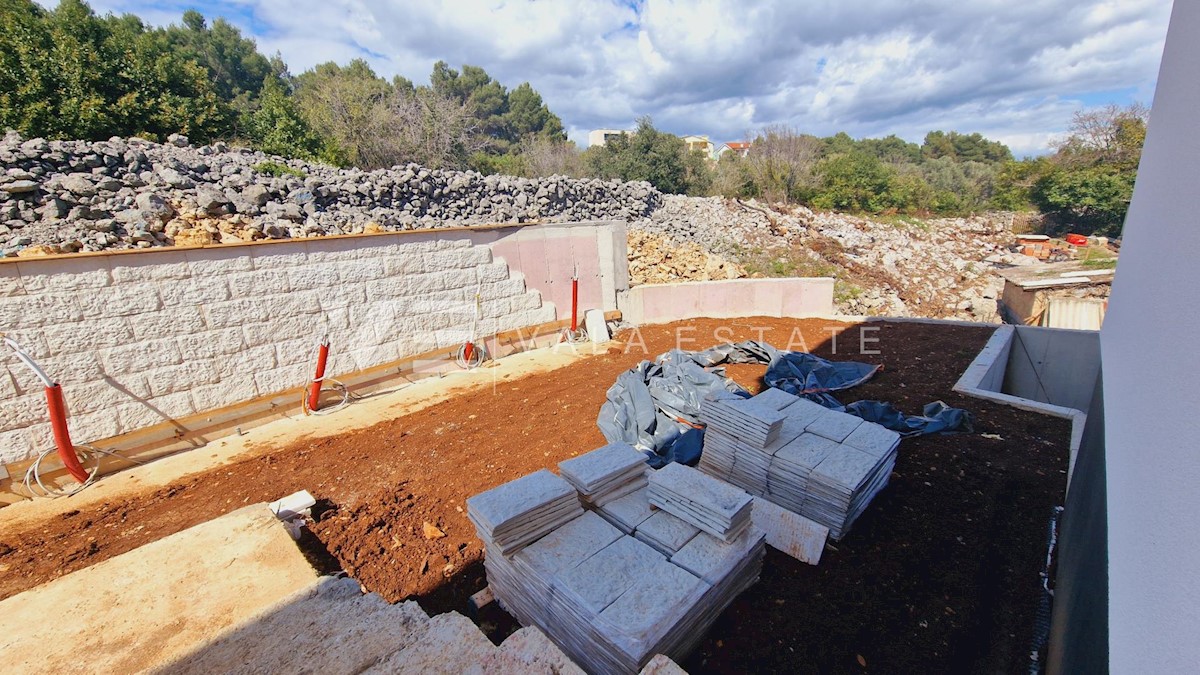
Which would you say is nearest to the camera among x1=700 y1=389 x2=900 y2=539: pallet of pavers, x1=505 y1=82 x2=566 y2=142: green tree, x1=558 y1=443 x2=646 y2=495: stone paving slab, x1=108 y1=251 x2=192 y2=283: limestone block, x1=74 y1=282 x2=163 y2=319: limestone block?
x1=558 y1=443 x2=646 y2=495: stone paving slab

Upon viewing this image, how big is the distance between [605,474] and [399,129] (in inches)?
671

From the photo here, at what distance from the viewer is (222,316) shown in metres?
4.98

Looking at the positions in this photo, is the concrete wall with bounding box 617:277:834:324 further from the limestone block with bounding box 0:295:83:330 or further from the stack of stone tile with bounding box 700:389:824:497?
the limestone block with bounding box 0:295:83:330

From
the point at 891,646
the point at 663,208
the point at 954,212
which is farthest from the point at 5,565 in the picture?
the point at 954,212

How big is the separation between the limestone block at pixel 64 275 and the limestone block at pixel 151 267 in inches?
3.0

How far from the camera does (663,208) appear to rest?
16.6m

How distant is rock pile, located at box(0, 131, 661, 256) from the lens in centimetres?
555

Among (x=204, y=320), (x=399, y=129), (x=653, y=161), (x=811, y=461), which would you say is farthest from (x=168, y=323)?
(x=653, y=161)

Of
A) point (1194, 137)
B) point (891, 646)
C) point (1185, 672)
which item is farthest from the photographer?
point (891, 646)

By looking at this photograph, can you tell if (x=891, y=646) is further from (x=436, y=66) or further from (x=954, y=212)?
(x=436, y=66)

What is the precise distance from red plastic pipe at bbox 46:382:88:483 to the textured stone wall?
0.68ft

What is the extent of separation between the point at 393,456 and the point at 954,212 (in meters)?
36.0

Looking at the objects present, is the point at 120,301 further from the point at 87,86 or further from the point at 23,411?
the point at 87,86

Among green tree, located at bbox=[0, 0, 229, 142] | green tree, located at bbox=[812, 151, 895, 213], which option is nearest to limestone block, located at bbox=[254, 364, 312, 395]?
green tree, located at bbox=[0, 0, 229, 142]
